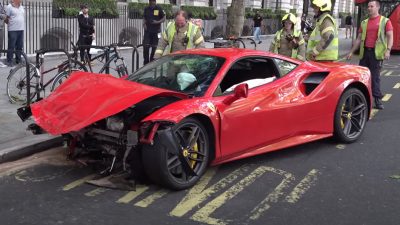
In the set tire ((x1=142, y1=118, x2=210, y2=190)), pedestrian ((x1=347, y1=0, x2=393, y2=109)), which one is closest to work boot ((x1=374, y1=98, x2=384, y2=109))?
pedestrian ((x1=347, y1=0, x2=393, y2=109))

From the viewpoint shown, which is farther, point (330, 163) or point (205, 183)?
point (330, 163)

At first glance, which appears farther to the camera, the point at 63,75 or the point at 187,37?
the point at 63,75

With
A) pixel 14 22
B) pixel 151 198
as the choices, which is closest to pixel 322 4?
pixel 151 198

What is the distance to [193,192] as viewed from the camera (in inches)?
185

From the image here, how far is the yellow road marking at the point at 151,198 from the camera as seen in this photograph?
436 centimetres

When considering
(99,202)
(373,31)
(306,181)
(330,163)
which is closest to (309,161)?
(330,163)

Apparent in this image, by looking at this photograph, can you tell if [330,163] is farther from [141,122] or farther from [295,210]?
[141,122]

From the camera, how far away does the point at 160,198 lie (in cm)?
452

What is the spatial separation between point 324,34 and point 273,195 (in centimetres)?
377

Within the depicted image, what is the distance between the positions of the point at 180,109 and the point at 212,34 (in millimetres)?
21637

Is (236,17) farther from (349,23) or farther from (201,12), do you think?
(349,23)

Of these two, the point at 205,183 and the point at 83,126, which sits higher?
the point at 83,126

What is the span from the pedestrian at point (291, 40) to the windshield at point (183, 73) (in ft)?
9.15

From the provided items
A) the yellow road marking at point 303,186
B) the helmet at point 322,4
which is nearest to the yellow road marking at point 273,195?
the yellow road marking at point 303,186
